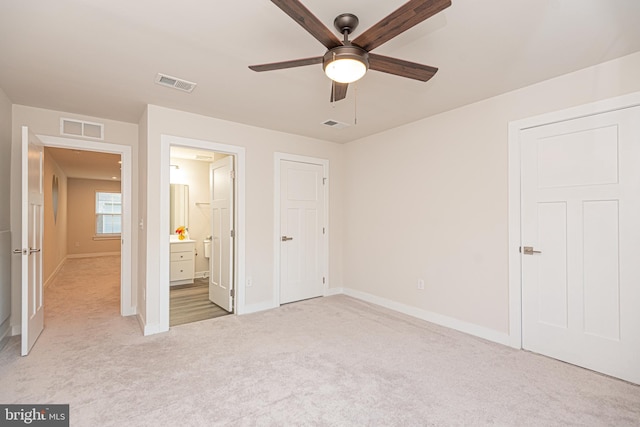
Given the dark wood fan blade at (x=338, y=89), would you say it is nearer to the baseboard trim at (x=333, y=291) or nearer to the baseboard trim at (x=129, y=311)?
the baseboard trim at (x=333, y=291)

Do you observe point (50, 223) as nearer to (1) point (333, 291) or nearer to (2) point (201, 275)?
(2) point (201, 275)

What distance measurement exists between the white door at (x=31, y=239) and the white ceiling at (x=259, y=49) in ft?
2.06

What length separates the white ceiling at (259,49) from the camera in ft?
5.90

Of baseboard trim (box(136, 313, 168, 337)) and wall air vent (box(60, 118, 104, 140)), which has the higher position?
wall air vent (box(60, 118, 104, 140))

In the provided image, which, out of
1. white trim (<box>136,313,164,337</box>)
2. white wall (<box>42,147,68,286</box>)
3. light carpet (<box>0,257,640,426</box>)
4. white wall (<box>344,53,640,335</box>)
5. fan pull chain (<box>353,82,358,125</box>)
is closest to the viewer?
light carpet (<box>0,257,640,426</box>)

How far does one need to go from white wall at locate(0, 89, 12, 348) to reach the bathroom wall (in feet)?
9.58

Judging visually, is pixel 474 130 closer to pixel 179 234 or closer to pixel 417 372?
pixel 417 372

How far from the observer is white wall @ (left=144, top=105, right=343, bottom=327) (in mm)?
3293

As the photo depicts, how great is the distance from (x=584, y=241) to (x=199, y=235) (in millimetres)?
5989

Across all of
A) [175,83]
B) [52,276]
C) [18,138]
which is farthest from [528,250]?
[52,276]

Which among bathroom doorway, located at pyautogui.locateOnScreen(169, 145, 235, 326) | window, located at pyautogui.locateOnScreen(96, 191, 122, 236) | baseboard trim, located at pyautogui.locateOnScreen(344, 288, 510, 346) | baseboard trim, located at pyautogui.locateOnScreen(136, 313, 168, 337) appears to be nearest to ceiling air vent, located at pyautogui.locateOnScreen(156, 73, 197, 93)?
bathroom doorway, located at pyautogui.locateOnScreen(169, 145, 235, 326)

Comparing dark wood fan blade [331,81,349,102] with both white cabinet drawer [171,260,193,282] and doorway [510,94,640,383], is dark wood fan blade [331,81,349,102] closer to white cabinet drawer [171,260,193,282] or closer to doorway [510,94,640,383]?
doorway [510,94,640,383]

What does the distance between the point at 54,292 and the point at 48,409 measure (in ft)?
13.5

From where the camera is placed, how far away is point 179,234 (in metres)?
5.82
